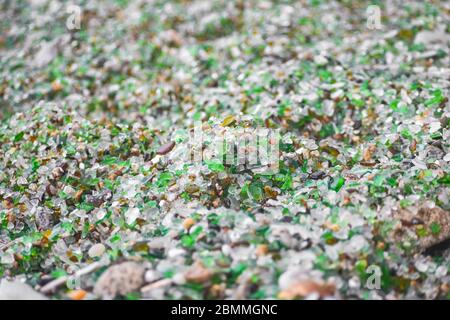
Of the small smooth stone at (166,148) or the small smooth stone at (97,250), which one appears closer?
the small smooth stone at (97,250)

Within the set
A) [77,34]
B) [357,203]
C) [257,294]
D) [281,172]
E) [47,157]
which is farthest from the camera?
[77,34]

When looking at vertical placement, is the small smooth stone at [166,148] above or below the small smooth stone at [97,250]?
above

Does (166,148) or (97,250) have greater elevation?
(166,148)

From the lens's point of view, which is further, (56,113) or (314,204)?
(56,113)

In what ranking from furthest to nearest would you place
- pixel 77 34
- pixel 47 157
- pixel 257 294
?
pixel 77 34 < pixel 47 157 < pixel 257 294

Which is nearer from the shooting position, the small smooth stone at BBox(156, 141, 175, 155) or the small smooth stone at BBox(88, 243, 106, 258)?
the small smooth stone at BBox(88, 243, 106, 258)

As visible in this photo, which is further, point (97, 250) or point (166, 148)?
point (166, 148)

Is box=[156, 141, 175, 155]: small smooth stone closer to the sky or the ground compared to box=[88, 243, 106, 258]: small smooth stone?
closer to the sky
